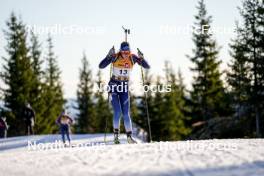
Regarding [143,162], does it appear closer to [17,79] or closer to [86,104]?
[17,79]

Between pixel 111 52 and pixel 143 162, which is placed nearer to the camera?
pixel 143 162

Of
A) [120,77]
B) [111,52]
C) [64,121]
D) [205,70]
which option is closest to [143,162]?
[120,77]

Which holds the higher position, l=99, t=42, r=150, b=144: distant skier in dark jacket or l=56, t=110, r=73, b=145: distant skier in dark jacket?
l=99, t=42, r=150, b=144: distant skier in dark jacket

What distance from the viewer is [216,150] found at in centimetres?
655

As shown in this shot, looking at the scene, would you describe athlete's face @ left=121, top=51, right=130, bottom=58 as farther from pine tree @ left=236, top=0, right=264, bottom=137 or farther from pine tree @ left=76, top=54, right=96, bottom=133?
pine tree @ left=76, top=54, right=96, bottom=133

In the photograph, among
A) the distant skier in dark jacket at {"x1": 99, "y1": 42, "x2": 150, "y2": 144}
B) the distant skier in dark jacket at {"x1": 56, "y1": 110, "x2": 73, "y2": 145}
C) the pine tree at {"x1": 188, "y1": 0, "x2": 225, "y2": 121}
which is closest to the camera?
the distant skier in dark jacket at {"x1": 99, "y1": 42, "x2": 150, "y2": 144}

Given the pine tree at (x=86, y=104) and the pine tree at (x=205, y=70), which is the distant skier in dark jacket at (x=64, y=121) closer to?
the pine tree at (x=205, y=70)

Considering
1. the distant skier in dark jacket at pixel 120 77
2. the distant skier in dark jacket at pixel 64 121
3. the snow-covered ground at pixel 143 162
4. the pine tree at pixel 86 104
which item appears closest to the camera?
the snow-covered ground at pixel 143 162

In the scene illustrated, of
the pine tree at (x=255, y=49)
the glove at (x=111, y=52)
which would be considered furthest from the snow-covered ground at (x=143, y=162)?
the pine tree at (x=255, y=49)

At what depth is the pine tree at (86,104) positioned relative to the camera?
56562 mm

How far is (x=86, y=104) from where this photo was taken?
57.0 m

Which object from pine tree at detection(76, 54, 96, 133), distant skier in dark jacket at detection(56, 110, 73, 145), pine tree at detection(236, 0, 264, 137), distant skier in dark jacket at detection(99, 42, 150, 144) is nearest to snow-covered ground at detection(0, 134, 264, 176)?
distant skier in dark jacket at detection(99, 42, 150, 144)

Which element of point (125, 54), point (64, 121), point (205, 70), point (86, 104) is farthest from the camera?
point (86, 104)

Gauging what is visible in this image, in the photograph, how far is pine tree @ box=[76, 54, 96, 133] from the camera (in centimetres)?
5656
